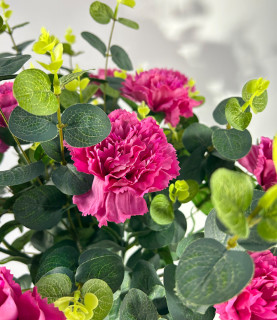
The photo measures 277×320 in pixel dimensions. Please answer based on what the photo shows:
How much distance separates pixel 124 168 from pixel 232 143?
77 mm

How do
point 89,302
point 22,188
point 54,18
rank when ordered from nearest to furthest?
1. point 89,302
2. point 22,188
3. point 54,18

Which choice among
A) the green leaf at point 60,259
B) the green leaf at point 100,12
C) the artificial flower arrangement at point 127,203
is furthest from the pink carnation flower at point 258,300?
the green leaf at point 100,12

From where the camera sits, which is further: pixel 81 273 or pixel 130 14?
pixel 130 14

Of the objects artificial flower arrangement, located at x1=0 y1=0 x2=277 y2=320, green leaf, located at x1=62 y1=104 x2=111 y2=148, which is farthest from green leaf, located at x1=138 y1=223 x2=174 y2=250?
green leaf, located at x1=62 y1=104 x2=111 y2=148

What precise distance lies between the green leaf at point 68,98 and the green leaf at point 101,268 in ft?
0.37

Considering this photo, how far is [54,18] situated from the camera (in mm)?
714

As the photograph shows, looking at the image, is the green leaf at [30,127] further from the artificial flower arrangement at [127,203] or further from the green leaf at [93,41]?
the green leaf at [93,41]

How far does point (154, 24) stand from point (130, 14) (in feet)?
0.16

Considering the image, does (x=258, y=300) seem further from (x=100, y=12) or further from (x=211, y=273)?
(x=100, y=12)

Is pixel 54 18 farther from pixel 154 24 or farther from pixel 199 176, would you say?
pixel 199 176

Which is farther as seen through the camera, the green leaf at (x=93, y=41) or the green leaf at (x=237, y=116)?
the green leaf at (x=93, y=41)

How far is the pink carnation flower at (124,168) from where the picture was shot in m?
0.21

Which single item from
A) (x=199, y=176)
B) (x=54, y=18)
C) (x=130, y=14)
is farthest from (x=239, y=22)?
(x=199, y=176)

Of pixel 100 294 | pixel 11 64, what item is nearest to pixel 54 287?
pixel 100 294
